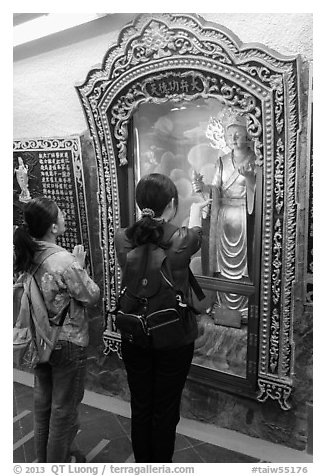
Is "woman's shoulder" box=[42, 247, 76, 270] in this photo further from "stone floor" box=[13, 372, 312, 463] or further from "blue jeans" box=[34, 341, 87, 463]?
"stone floor" box=[13, 372, 312, 463]

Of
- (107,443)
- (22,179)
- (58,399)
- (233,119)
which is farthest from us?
(22,179)

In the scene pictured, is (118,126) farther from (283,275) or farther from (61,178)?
(283,275)

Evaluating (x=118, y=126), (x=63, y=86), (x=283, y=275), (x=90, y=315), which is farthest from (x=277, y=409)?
(x=63, y=86)

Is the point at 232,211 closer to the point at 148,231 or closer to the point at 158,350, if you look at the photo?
the point at 148,231

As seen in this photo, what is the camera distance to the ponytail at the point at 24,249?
1810 millimetres

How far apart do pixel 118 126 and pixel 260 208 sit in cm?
93

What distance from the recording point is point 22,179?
288cm

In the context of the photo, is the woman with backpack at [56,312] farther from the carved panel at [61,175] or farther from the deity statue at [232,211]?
the deity statue at [232,211]

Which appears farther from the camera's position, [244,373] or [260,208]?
[244,373]

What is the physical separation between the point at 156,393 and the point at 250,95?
144 centimetres

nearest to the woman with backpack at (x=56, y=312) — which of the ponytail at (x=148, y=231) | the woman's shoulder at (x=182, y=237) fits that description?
the ponytail at (x=148, y=231)

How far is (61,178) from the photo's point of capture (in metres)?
2.73

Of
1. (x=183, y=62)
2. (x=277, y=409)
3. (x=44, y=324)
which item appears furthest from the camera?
(x=277, y=409)

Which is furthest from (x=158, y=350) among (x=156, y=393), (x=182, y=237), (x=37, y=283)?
(x=37, y=283)
